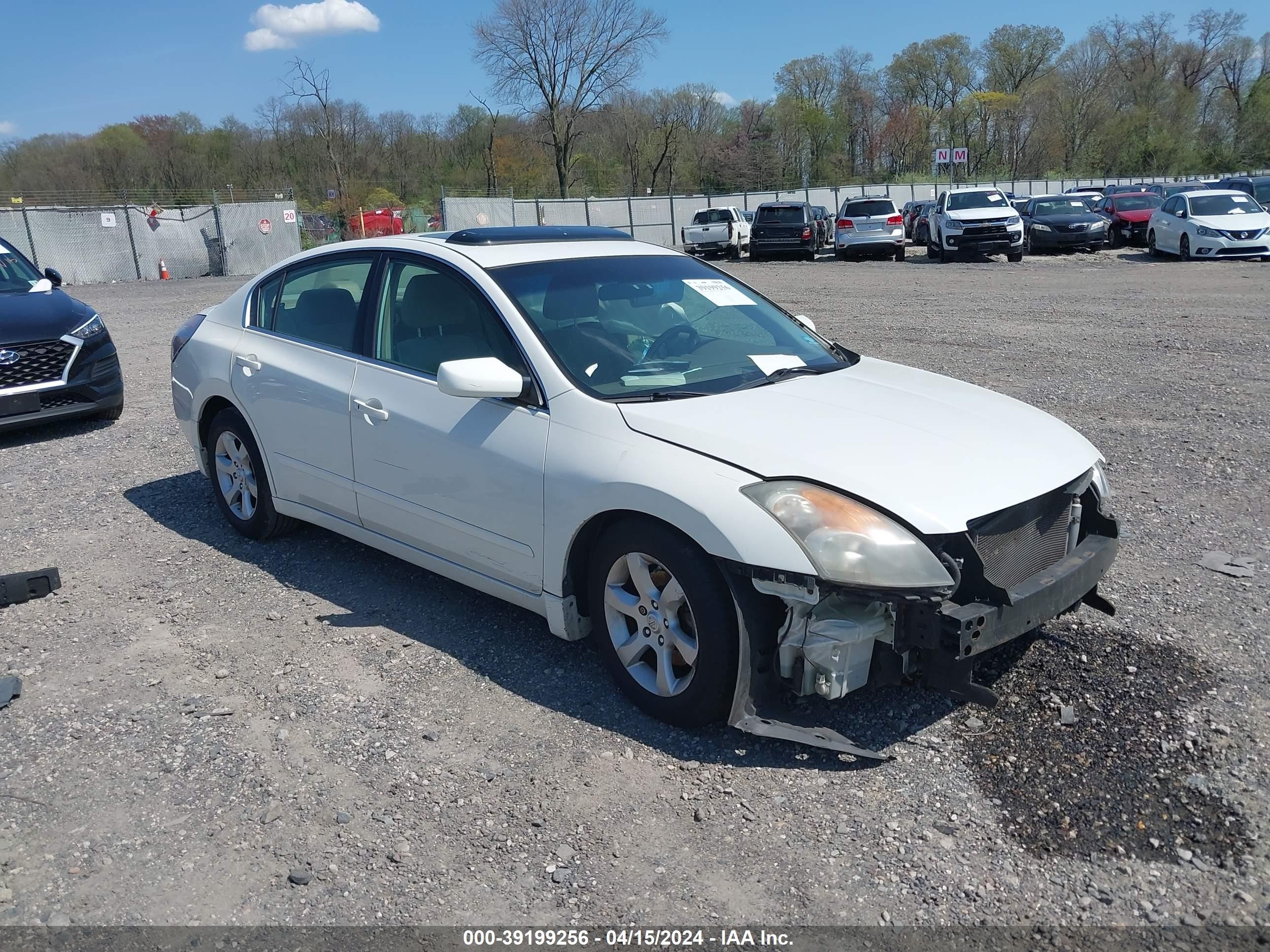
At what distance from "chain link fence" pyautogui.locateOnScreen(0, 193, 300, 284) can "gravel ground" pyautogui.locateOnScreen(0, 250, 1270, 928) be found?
26442 mm

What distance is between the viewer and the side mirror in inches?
146

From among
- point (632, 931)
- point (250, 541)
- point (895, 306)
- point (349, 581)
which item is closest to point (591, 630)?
point (632, 931)

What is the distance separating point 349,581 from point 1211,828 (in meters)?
3.76

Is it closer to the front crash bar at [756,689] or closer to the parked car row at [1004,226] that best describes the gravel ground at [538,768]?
the front crash bar at [756,689]

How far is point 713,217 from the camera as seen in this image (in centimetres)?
3334

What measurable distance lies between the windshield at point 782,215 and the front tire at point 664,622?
2703 cm

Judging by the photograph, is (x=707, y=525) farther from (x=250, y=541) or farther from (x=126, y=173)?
(x=126, y=173)

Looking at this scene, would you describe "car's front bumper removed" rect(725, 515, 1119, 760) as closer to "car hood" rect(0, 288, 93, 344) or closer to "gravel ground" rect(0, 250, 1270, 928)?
"gravel ground" rect(0, 250, 1270, 928)

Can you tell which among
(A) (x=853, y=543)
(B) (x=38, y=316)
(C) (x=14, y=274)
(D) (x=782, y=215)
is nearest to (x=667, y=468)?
(A) (x=853, y=543)

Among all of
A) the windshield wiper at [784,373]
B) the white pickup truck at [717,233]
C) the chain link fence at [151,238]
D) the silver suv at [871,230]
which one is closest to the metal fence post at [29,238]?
the chain link fence at [151,238]

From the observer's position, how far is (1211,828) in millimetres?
2881

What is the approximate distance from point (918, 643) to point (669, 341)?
1.70m

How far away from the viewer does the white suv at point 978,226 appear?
82.5ft

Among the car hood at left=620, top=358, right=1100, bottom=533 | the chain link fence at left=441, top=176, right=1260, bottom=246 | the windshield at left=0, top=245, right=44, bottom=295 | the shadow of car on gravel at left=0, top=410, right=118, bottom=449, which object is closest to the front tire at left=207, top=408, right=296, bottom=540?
the car hood at left=620, top=358, right=1100, bottom=533
